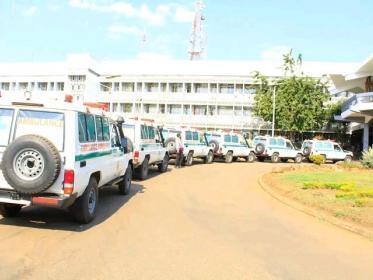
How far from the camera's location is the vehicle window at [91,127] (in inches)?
361

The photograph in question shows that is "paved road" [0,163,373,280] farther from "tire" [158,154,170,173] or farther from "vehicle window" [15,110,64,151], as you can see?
"tire" [158,154,170,173]

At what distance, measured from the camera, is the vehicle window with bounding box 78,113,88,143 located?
8570 millimetres

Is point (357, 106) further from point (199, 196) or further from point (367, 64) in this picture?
point (199, 196)

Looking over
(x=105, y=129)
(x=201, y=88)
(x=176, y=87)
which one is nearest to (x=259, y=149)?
(x=105, y=129)

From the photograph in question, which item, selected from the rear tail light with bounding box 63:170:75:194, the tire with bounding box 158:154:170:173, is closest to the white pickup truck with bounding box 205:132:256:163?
the tire with bounding box 158:154:170:173

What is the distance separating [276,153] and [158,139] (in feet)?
55.7

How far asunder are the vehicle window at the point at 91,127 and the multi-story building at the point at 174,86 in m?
48.2

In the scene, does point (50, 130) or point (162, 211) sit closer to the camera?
point (50, 130)

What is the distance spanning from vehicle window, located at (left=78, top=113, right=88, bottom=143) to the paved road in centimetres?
160

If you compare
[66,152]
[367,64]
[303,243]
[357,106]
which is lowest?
[303,243]

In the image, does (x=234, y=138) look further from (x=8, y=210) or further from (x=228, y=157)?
(x=8, y=210)

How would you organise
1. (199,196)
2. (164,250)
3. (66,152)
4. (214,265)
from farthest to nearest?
(199,196)
(66,152)
(164,250)
(214,265)

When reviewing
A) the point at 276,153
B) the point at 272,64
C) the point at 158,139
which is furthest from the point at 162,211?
the point at 272,64

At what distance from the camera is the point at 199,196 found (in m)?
14.1
